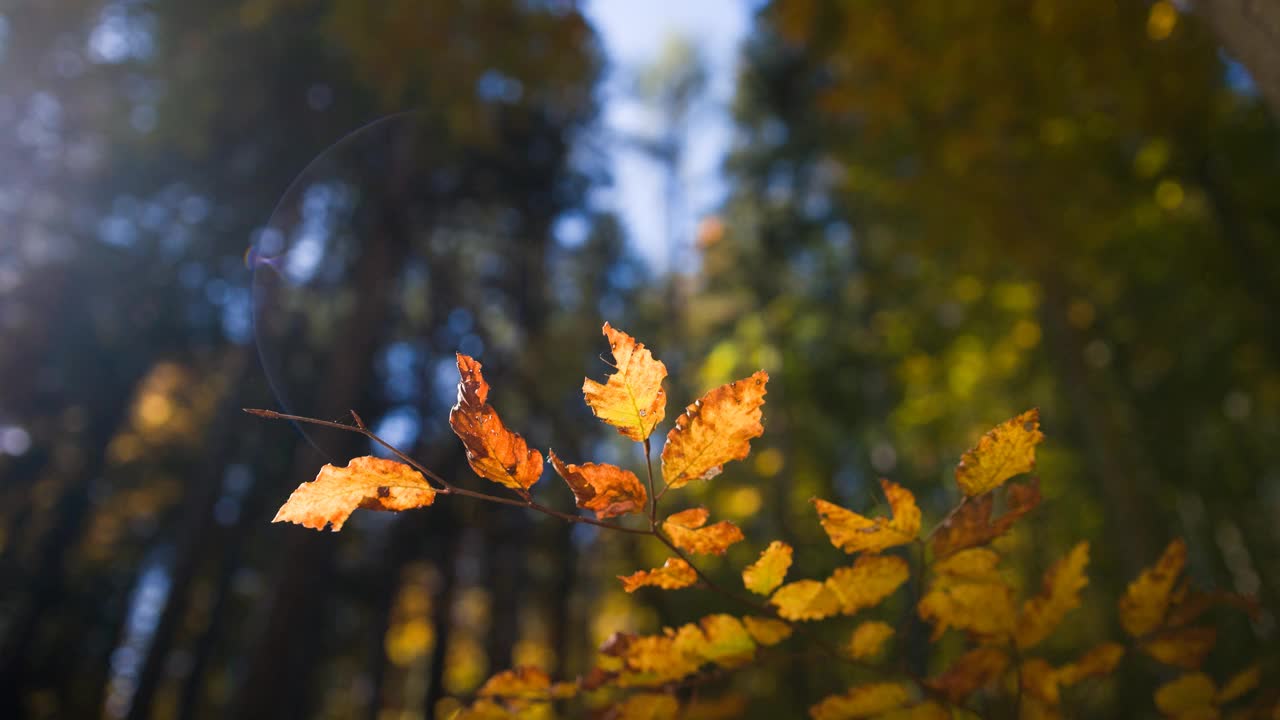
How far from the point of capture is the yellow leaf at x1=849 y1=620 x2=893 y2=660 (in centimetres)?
92

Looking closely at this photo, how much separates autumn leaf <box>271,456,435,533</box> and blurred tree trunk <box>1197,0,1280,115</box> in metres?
1.05

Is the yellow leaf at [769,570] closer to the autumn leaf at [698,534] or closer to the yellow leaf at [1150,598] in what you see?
the autumn leaf at [698,534]

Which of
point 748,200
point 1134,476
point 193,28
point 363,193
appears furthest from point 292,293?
point 1134,476

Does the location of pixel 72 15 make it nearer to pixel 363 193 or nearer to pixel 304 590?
pixel 363 193

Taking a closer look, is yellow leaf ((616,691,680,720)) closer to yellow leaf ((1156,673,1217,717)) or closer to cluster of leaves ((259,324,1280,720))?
cluster of leaves ((259,324,1280,720))

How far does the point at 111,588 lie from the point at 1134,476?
14539 mm

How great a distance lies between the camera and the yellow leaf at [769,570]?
2.76 ft

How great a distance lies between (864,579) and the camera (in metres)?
0.87

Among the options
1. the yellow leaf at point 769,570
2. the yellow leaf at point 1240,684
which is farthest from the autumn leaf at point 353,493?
the yellow leaf at point 1240,684

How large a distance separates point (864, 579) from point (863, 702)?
15 centimetres

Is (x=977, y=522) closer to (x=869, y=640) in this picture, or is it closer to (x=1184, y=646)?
(x=869, y=640)

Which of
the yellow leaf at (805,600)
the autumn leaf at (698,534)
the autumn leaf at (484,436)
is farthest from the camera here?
the yellow leaf at (805,600)

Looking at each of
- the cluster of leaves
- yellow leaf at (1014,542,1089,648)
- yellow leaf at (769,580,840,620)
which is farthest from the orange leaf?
yellow leaf at (1014,542,1089,648)

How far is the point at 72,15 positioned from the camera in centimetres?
796
